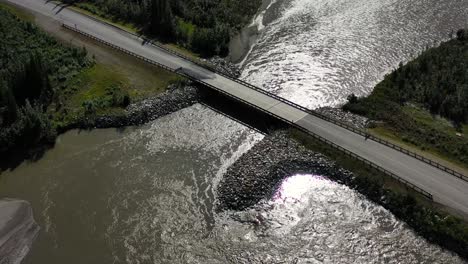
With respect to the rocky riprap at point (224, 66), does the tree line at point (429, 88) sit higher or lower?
higher

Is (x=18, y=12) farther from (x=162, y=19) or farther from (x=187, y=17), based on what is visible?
(x=187, y=17)

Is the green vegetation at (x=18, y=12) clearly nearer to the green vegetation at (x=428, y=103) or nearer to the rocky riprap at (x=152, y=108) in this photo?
the rocky riprap at (x=152, y=108)

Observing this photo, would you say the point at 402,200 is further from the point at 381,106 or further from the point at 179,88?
the point at 179,88

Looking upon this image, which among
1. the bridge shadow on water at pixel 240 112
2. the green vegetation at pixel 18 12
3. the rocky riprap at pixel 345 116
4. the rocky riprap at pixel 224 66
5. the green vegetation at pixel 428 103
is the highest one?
the green vegetation at pixel 428 103

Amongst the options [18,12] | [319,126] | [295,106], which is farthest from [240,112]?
[18,12]

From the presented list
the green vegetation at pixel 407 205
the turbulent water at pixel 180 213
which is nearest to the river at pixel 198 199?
the turbulent water at pixel 180 213

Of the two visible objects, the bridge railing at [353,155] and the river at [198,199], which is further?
the bridge railing at [353,155]
